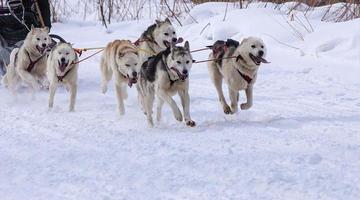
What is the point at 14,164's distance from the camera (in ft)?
10.8

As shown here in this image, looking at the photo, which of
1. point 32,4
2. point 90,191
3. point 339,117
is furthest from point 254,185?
point 32,4

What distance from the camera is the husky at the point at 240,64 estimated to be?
165 inches

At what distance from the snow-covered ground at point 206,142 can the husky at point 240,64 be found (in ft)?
0.61

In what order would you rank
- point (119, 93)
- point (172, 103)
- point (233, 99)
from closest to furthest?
point (172, 103) < point (233, 99) < point (119, 93)

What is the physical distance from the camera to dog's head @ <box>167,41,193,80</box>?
392 cm

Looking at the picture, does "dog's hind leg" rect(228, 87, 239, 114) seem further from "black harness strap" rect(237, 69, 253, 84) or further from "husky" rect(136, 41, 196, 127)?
"husky" rect(136, 41, 196, 127)

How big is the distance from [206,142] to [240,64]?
0.93m

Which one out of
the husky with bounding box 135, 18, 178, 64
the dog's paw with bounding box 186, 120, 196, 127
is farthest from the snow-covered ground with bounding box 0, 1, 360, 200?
the husky with bounding box 135, 18, 178, 64

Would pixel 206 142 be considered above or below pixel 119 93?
above

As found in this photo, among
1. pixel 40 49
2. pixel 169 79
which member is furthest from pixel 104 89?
pixel 169 79

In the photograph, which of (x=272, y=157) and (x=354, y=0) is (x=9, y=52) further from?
(x=354, y=0)

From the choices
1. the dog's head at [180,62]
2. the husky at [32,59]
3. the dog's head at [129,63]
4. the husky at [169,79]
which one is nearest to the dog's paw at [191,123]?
the husky at [169,79]

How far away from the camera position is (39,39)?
5.55 meters

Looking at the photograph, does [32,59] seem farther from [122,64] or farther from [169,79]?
[169,79]
